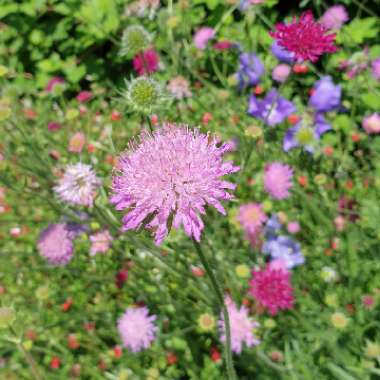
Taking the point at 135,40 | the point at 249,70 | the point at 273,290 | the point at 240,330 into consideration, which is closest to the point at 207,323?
the point at 240,330

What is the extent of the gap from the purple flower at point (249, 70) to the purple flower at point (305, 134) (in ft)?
1.22

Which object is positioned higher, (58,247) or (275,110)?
(275,110)

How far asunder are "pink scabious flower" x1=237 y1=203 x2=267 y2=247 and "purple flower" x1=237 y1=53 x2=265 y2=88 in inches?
29.0

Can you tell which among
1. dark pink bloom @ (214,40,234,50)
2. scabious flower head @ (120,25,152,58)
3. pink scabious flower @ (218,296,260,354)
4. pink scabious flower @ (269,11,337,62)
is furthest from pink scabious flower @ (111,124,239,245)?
dark pink bloom @ (214,40,234,50)

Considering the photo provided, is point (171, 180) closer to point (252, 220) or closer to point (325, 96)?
point (252, 220)

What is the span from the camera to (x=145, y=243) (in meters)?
1.38

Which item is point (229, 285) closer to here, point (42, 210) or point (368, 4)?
point (42, 210)

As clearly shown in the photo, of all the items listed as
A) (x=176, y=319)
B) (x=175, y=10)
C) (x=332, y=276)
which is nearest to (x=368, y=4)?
(x=175, y=10)

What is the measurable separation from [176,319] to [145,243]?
0.56 m

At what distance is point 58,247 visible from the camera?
1.81 meters

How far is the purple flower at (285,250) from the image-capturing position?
1746 millimetres

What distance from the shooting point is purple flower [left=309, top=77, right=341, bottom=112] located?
215 centimetres

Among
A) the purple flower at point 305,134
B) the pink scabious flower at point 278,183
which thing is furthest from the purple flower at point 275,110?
the pink scabious flower at point 278,183

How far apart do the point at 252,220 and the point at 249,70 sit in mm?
877
